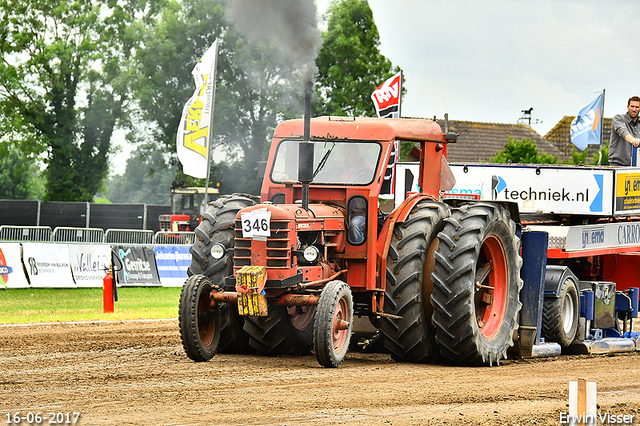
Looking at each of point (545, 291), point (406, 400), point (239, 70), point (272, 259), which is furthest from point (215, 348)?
point (239, 70)

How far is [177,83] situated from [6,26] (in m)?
9.50

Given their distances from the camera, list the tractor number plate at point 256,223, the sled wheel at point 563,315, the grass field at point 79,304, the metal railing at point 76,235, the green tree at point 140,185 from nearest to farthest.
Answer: the tractor number plate at point 256,223 < the sled wheel at point 563,315 < the grass field at point 79,304 < the metal railing at point 76,235 < the green tree at point 140,185

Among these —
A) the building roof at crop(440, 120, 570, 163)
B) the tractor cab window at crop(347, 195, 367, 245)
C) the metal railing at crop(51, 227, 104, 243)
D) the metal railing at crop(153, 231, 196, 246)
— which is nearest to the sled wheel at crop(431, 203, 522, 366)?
the tractor cab window at crop(347, 195, 367, 245)

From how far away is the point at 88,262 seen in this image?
21812 mm

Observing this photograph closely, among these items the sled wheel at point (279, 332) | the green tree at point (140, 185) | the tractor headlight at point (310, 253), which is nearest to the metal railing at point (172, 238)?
the sled wheel at point (279, 332)

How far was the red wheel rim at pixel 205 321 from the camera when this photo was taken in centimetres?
890

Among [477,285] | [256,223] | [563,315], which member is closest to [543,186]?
[563,315]

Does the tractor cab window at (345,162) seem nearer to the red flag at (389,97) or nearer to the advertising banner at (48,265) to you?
the red flag at (389,97)

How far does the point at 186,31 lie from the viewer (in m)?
41.3

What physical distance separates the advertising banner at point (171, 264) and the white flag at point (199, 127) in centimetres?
298

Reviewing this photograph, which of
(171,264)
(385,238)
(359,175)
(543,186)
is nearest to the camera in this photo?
(385,238)

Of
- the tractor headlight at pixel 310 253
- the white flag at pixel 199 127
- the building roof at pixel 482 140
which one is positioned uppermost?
the building roof at pixel 482 140

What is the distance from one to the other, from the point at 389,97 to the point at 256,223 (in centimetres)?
1098

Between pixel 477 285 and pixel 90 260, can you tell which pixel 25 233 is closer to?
pixel 90 260
